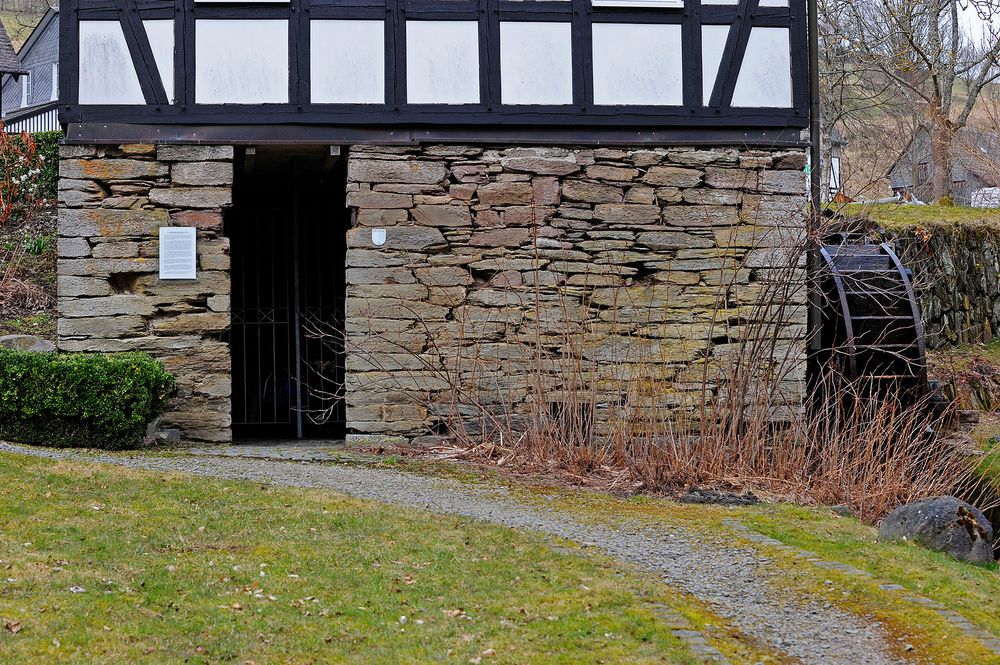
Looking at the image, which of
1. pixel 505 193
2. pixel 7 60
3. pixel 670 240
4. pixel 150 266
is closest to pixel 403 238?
pixel 505 193

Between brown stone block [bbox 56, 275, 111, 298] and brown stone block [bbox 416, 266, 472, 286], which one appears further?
brown stone block [bbox 416, 266, 472, 286]

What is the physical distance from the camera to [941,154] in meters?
20.9

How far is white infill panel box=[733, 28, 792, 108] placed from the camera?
10227 millimetres

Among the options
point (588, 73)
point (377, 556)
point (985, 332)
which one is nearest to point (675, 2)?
point (588, 73)

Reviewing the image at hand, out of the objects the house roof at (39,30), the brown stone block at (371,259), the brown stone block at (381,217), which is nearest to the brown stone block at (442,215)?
the brown stone block at (381,217)

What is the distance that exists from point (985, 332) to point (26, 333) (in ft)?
42.3

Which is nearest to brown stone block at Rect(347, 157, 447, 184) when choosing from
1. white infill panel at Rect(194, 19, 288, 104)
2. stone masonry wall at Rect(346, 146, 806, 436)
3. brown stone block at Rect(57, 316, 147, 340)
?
stone masonry wall at Rect(346, 146, 806, 436)

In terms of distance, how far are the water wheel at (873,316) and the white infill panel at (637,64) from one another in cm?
220

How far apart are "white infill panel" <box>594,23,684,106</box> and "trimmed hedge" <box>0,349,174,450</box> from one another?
466 centimetres

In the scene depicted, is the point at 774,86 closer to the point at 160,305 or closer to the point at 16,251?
the point at 160,305

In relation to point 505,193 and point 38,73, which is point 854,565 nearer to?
point 505,193

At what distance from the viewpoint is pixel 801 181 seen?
34.0 ft

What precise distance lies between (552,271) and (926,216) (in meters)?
8.84

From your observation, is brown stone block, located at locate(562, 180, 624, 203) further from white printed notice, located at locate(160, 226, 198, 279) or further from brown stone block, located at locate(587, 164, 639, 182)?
white printed notice, located at locate(160, 226, 198, 279)
